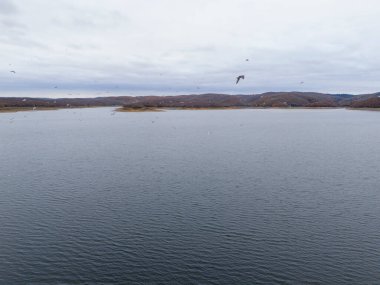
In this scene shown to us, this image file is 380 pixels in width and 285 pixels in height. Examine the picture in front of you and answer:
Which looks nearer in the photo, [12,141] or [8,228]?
[8,228]

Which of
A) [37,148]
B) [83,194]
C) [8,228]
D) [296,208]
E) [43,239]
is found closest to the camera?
[43,239]

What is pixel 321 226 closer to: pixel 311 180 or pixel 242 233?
pixel 242 233

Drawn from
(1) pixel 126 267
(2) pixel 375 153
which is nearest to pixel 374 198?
(1) pixel 126 267

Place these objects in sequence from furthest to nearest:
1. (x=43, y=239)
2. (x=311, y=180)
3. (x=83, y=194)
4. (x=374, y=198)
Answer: (x=311, y=180), (x=83, y=194), (x=374, y=198), (x=43, y=239)

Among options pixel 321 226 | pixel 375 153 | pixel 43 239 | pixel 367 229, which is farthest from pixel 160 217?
pixel 375 153

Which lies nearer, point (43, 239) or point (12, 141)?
point (43, 239)

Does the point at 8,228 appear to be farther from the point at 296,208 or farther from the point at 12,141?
the point at 12,141
